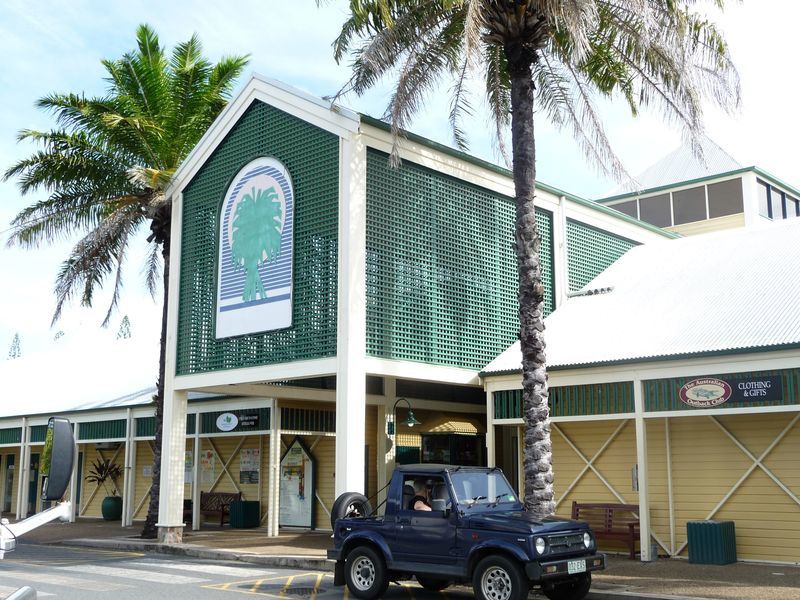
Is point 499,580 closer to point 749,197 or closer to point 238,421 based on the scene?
point 238,421

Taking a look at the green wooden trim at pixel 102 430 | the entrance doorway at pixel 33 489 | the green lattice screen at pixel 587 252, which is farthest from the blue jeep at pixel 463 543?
the entrance doorway at pixel 33 489

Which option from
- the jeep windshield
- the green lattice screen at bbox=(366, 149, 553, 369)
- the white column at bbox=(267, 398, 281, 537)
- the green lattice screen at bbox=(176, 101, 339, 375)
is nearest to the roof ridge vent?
the green lattice screen at bbox=(366, 149, 553, 369)

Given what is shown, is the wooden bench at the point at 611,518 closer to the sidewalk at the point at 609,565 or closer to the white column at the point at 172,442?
the sidewalk at the point at 609,565

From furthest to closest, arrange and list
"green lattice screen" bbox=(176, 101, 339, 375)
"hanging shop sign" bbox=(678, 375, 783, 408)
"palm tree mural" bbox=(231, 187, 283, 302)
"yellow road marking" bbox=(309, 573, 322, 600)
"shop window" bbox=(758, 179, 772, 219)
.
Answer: "shop window" bbox=(758, 179, 772, 219) → "palm tree mural" bbox=(231, 187, 283, 302) → "green lattice screen" bbox=(176, 101, 339, 375) → "hanging shop sign" bbox=(678, 375, 783, 408) → "yellow road marking" bbox=(309, 573, 322, 600)

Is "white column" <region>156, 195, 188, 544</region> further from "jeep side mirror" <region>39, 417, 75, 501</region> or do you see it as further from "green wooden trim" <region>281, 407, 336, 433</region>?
"jeep side mirror" <region>39, 417, 75, 501</region>

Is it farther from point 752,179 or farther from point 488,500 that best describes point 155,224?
point 752,179

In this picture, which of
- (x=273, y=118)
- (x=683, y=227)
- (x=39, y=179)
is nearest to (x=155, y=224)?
(x=39, y=179)

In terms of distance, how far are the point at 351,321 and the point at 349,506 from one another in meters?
4.00

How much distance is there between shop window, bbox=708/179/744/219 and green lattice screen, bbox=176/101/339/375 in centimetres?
1755

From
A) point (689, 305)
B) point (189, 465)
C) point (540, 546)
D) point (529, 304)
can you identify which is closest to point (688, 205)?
point (689, 305)

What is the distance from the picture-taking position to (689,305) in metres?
18.5

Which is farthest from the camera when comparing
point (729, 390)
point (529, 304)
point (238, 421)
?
point (238, 421)

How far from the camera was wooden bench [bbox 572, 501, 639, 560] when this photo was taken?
16938mm

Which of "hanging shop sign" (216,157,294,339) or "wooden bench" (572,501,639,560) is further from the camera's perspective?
"hanging shop sign" (216,157,294,339)
